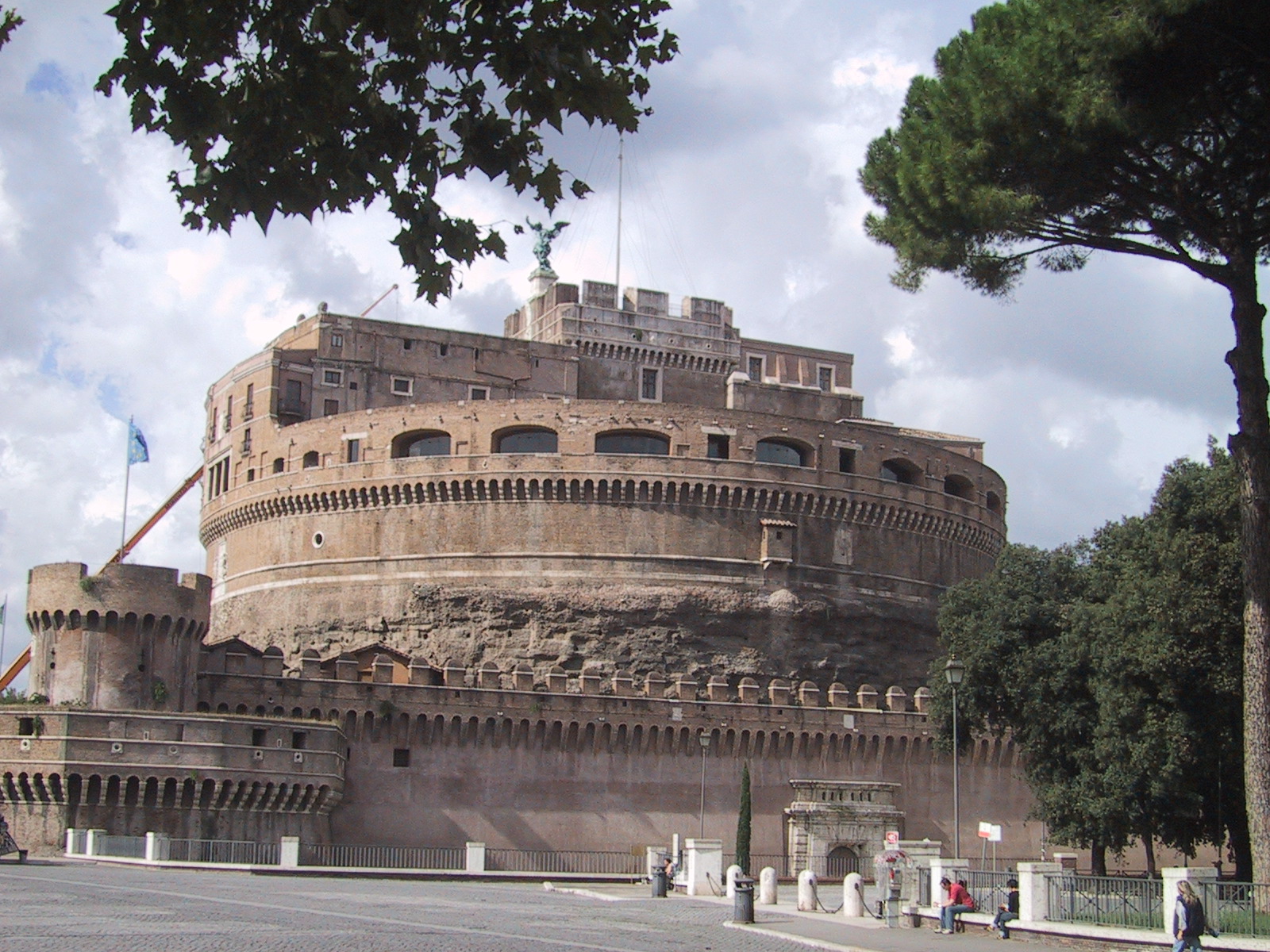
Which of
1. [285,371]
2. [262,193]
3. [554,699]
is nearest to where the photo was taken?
[262,193]

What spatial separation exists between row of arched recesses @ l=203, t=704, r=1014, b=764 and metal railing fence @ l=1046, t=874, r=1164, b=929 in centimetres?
2247

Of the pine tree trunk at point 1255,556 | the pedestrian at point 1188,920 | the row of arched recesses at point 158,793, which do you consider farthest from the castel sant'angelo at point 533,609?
the pedestrian at point 1188,920

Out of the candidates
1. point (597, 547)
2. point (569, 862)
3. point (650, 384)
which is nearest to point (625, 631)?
point (597, 547)

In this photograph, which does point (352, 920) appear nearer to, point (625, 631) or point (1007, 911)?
point (1007, 911)

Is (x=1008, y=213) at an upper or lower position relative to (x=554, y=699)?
upper

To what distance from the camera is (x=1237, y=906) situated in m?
21.9

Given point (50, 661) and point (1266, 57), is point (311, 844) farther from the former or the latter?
point (1266, 57)

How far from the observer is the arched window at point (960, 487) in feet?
213

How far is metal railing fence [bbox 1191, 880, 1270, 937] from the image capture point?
21469mm

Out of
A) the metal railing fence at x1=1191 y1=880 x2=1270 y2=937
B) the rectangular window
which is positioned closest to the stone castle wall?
the rectangular window

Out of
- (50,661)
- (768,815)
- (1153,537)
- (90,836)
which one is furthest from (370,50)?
(768,815)

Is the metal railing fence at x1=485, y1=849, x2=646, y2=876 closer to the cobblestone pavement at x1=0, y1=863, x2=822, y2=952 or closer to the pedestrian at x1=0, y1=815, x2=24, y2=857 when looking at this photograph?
the cobblestone pavement at x1=0, y1=863, x2=822, y2=952

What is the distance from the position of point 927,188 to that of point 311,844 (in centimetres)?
2218

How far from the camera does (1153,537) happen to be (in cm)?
3241
